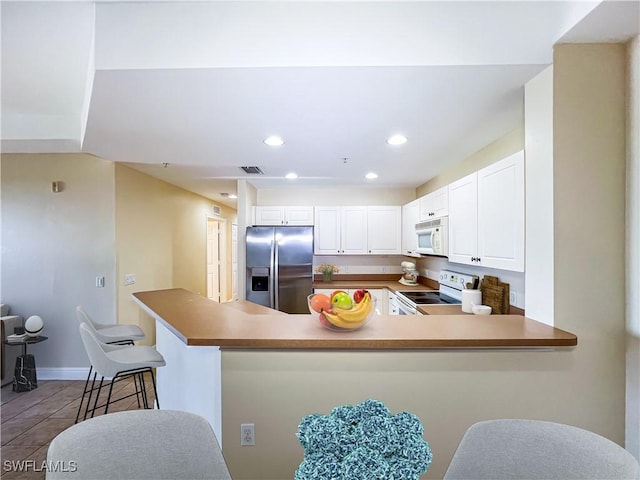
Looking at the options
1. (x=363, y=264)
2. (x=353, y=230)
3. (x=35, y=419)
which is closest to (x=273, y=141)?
(x=353, y=230)

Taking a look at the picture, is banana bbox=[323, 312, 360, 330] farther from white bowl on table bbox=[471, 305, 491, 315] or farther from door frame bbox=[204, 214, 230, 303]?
door frame bbox=[204, 214, 230, 303]

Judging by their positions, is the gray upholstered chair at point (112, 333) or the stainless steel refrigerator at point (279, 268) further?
the stainless steel refrigerator at point (279, 268)

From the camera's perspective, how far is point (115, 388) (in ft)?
10.8

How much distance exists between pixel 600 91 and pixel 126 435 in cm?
244

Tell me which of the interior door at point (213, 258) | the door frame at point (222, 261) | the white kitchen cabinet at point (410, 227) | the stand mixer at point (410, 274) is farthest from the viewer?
the door frame at point (222, 261)

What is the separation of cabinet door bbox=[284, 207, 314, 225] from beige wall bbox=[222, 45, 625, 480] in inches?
127

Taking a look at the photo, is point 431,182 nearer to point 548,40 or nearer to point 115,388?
point 548,40

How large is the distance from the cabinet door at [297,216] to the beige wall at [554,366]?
323cm

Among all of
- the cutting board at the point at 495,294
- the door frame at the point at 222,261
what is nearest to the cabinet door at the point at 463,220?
the cutting board at the point at 495,294

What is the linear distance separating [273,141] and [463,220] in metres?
1.75

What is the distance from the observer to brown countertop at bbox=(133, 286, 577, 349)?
151 centimetres

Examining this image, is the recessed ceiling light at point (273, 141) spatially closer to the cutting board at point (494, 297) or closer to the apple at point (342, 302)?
the apple at point (342, 302)

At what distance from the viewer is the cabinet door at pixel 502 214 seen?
1.94 meters

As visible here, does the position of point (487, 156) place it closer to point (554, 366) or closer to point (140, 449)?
point (554, 366)
